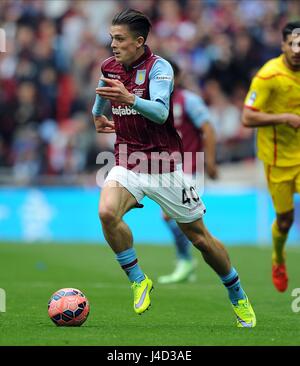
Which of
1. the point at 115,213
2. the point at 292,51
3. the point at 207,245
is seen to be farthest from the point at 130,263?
the point at 292,51

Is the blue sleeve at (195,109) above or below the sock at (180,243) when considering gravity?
above

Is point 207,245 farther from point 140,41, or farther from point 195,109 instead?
point 195,109

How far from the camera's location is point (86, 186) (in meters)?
19.6

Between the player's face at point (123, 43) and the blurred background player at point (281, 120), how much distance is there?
94.0 inches

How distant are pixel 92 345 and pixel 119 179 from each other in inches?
69.2

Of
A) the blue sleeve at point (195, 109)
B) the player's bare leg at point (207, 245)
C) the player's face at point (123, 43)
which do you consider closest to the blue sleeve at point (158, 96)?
the player's face at point (123, 43)

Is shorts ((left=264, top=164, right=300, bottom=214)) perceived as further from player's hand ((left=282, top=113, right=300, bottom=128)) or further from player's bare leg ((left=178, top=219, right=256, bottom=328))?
player's bare leg ((left=178, top=219, right=256, bottom=328))

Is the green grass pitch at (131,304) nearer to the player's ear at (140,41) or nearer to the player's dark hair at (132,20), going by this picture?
the player's ear at (140,41)

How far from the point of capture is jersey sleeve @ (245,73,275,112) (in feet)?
33.2

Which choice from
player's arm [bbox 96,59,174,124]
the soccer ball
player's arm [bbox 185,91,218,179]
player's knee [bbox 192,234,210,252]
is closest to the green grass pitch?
the soccer ball

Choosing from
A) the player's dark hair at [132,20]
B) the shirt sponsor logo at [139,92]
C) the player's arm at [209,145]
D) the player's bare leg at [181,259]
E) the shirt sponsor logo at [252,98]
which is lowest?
the player's bare leg at [181,259]

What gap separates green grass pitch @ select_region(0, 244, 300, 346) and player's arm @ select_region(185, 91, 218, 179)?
1.61m

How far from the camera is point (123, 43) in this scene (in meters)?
8.02

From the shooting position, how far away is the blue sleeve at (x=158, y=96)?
7.54 meters
